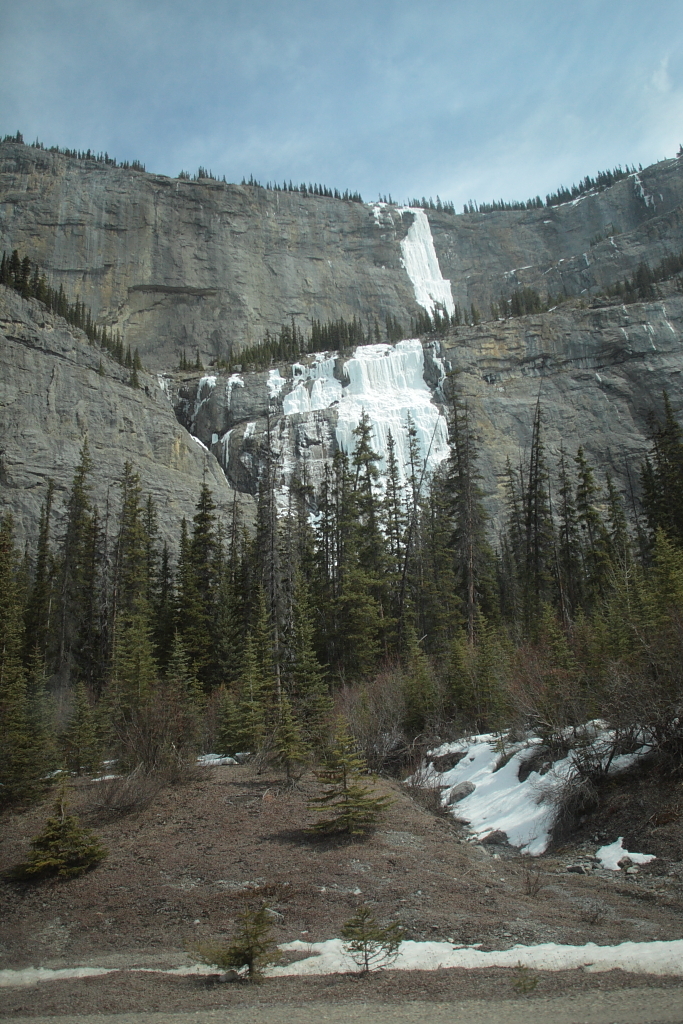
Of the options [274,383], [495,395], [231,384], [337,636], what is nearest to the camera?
[337,636]

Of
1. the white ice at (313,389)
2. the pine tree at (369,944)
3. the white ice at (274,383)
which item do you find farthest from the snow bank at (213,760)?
the white ice at (274,383)

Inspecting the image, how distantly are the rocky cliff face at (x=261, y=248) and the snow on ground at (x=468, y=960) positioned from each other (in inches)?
4057

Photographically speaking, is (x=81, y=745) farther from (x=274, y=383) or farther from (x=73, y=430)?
(x=274, y=383)

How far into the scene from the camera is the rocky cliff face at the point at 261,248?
10794 cm

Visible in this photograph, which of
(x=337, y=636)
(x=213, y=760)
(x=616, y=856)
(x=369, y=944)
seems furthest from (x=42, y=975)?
(x=337, y=636)

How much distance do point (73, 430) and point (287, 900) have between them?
5604 cm

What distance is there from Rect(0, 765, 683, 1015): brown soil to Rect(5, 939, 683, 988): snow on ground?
233 millimetres

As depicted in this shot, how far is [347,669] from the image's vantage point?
3195 centimetres

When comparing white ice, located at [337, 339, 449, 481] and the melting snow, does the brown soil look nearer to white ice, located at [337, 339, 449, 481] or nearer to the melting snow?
white ice, located at [337, 339, 449, 481]

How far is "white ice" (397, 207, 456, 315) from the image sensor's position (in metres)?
132

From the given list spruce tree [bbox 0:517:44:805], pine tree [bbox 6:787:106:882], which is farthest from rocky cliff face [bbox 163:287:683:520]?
pine tree [bbox 6:787:106:882]

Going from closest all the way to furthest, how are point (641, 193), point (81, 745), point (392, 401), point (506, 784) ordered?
1. point (506, 784)
2. point (81, 745)
3. point (392, 401)
4. point (641, 193)

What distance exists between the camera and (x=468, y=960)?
7180mm

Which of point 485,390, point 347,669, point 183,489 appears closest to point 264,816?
point 347,669
